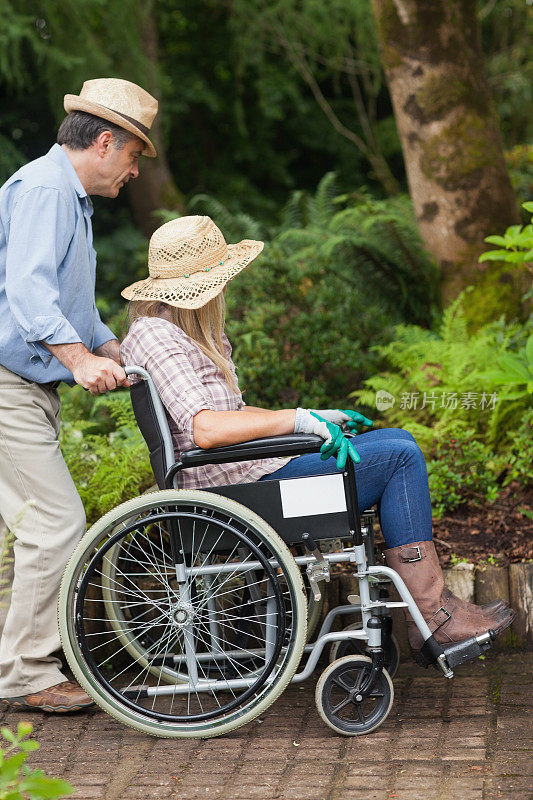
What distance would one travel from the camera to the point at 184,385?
2824 mm

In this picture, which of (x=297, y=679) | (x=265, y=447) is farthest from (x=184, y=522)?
(x=297, y=679)

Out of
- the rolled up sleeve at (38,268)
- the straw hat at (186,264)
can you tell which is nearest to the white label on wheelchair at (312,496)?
the straw hat at (186,264)

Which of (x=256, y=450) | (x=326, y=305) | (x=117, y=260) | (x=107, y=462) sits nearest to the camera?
(x=256, y=450)

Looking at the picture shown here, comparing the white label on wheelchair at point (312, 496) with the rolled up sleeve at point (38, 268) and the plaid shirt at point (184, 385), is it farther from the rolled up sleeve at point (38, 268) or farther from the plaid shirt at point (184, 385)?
the rolled up sleeve at point (38, 268)

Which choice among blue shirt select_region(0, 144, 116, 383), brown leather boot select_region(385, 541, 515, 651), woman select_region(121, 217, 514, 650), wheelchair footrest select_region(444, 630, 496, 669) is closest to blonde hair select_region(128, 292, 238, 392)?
woman select_region(121, 217, 514, 650)

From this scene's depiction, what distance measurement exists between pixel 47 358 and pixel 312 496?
37.0 inches

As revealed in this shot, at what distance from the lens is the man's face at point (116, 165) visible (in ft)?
10.2

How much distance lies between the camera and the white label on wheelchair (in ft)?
9.08

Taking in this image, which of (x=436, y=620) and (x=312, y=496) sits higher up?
(x=312, y=496)

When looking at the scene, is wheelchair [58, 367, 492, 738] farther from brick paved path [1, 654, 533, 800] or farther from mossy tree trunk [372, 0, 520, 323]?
mossy tree trunk [372, 0, 520, 323]

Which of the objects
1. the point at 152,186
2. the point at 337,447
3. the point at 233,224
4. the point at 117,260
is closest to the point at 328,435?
the point at 337,447

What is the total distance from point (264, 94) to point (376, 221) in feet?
19.7

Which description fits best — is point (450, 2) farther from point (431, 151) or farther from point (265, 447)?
point (265, 447)

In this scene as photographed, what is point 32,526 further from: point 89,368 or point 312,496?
point 312,496
